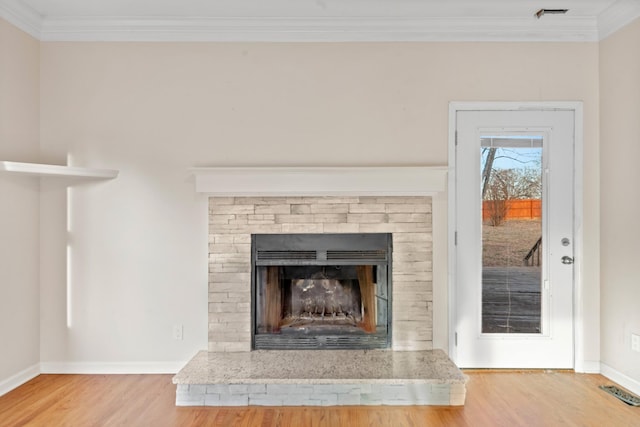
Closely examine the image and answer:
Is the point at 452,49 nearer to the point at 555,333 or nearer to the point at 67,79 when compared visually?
the point at 555,333

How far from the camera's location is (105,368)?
336 cm

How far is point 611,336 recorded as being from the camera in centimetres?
323

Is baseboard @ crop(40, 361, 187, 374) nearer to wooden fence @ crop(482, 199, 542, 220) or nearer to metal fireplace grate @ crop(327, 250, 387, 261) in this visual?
metal fireplace grate @ crop(327, 250, 387, 261)

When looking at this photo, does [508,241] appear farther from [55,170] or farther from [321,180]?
[55,170]

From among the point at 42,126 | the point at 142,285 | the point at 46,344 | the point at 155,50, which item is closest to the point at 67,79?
the point at 42,126

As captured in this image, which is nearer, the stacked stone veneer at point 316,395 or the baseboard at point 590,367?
the stacked stone veneer at point 316,395

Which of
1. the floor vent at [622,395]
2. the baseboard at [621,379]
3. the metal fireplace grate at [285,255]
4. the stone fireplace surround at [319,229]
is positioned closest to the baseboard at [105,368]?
the stone fireplace surround at [319,229]

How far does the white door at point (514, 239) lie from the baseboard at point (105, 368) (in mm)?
2169

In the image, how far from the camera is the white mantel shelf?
3248 millimetres

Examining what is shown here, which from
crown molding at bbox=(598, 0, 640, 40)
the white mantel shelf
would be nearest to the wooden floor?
the white mantel shelf

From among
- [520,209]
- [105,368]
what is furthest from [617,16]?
[105,368]

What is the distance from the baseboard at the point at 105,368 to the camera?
11.0 ft

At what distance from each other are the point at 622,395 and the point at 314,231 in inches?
88.8

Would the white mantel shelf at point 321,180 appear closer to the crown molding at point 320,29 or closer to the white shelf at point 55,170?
the white shelf at point 55,170
